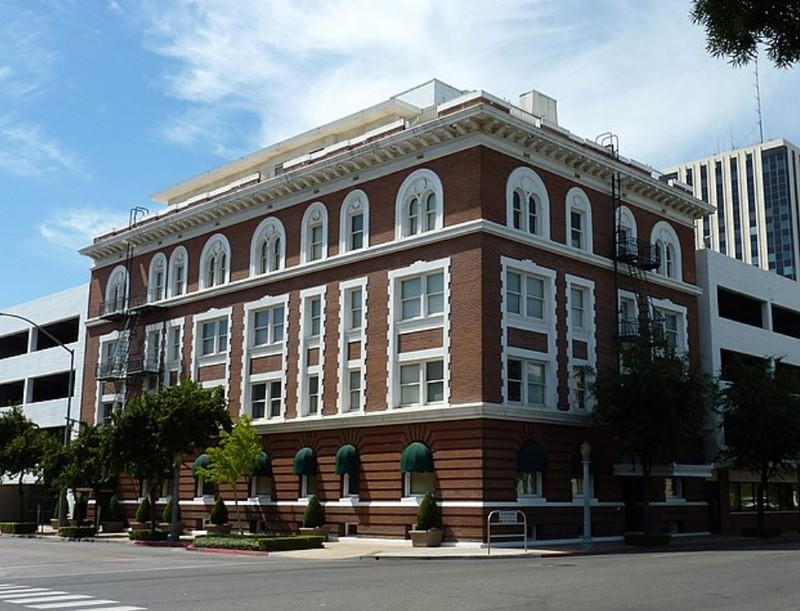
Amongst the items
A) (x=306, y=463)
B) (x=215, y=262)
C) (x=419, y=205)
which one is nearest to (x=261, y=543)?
(x=306, y=463)

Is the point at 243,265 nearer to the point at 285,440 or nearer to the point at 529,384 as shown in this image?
the point at 285,440

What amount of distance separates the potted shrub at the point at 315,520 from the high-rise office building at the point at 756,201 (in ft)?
384

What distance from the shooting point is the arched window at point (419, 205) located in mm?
38719

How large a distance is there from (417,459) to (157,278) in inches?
980

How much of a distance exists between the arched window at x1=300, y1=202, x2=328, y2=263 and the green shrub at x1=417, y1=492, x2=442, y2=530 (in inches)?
545

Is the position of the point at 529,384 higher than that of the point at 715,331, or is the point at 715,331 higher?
the point at 715,331

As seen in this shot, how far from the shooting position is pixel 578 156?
41.0 m

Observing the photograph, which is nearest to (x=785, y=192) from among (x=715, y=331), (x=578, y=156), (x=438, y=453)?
(x=715, y=331)

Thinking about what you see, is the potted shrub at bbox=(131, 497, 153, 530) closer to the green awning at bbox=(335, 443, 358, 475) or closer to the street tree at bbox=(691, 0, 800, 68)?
the green awning at bbox=(335, 443, 358, 475)

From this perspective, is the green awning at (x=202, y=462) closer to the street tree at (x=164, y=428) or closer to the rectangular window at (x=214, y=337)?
the street tree at (x=164, y=428)

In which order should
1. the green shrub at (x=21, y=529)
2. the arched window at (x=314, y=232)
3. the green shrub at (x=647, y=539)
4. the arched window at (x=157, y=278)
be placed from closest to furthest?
the green shrub at (x=647, y=539) → the arched window at (x=314, y=232) → the green shrub at (x=21, y=529) → the arched window at (x=157, y=278)

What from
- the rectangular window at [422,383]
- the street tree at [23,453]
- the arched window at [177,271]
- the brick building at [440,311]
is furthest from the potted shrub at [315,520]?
the street tree at [23,453]

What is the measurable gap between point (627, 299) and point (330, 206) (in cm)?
1455

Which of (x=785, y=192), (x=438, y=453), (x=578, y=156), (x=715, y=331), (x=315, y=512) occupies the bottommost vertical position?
(x=315, y=512)
